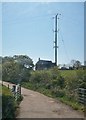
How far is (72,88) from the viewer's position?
24781 millimetres

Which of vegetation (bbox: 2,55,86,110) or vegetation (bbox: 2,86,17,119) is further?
vegetation (bbox: 2,55,86,110)

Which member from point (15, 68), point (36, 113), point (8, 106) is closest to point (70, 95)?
point (36, 113)

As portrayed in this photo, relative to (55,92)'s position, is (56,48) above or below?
above

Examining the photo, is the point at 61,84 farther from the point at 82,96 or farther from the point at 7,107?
the point at 7,107

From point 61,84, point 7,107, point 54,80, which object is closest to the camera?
point 7,107

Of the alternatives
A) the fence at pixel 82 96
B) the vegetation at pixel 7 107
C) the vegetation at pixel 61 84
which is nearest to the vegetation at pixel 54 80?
the vegetation at pixel 61 84

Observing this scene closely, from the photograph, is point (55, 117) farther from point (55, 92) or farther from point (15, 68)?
point (15, 68)

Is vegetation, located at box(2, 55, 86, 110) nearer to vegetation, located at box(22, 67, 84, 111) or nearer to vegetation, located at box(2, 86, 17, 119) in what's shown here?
vegetation, located at box(22, 67, 84, 111)

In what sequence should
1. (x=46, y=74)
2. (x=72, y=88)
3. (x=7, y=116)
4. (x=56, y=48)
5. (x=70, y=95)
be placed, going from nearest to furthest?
(x=7, y=116)
(x=70, y=95)
(x=72, y=88)
(x=46, y=74)
(x=56, y=48)

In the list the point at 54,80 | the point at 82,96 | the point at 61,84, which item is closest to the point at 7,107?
the point at 82,96

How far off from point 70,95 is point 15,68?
2653cm

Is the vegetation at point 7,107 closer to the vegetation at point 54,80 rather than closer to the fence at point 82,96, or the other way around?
the vegetation at point 54,80

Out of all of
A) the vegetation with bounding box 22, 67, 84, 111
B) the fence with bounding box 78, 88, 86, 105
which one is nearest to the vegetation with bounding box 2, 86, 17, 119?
the vegetation with bounding box 22, 67, 84, 111

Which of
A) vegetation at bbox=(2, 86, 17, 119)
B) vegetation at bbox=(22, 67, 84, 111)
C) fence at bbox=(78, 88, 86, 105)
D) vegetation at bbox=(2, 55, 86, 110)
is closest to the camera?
vegetation at bbox=(2, 86, 17, 119)
